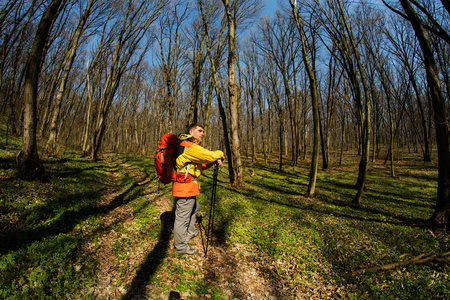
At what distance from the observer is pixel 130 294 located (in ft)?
9.83

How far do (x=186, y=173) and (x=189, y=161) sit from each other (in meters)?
0.23

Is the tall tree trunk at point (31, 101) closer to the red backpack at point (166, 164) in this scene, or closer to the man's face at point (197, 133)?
the red backpack at point (166, 164)

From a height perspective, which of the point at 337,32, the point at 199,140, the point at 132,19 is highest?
the point at 132,19

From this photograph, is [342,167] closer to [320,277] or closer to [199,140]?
[320,277]

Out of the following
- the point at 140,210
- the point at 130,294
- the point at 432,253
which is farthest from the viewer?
the point at 140,210

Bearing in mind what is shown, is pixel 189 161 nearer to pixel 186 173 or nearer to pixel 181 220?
pixel 186 173

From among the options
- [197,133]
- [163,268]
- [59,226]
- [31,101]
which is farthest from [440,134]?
[31,101]

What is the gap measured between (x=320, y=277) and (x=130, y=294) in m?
3.44

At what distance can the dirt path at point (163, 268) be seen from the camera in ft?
10.3

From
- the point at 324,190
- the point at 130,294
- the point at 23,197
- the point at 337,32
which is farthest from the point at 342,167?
the point at 23,197

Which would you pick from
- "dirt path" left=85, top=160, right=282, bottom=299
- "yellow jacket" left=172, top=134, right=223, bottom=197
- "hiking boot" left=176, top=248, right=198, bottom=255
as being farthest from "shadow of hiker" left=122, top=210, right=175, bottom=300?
"yellow jacket" left=172, top=134, right=223, bottom=197

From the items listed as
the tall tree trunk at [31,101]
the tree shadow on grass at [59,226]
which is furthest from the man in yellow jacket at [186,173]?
the tall tree trunk at [31,101]

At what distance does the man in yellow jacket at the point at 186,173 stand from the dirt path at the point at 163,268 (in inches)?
15.6

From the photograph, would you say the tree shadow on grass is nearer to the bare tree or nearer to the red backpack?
the red backpack
